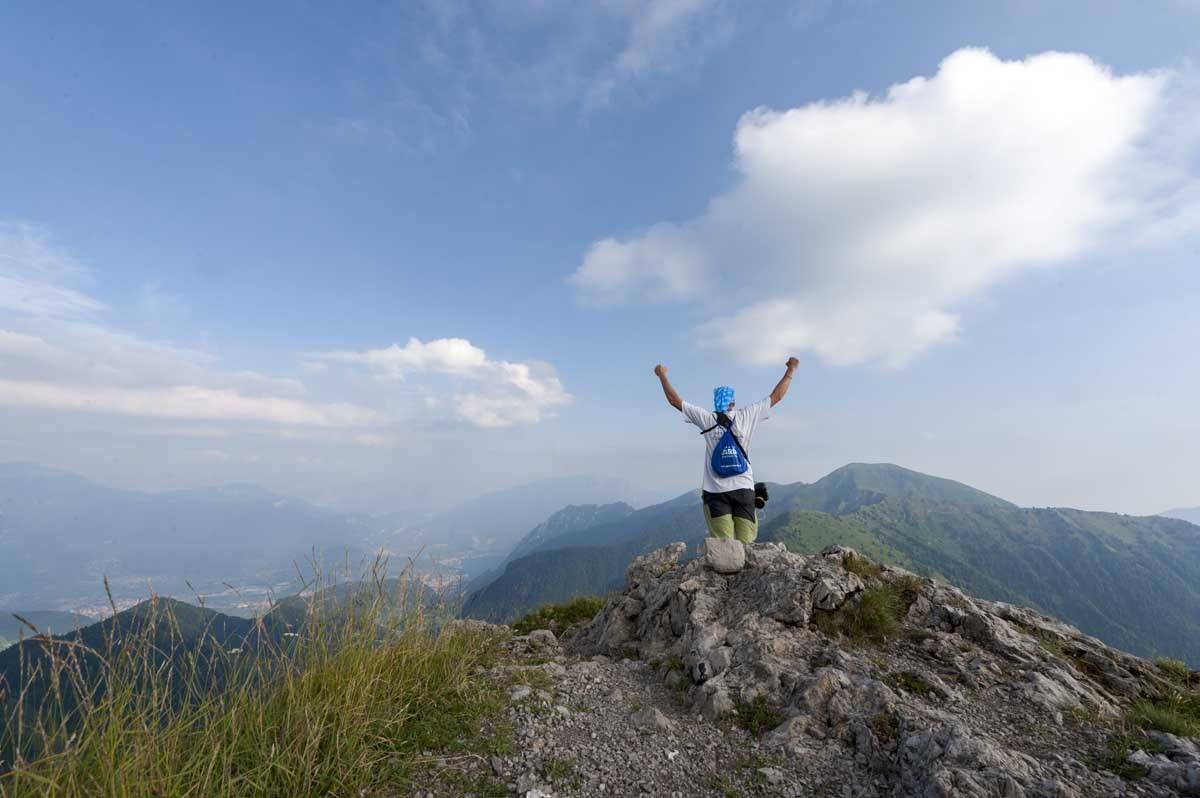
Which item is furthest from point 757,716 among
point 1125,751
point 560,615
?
point 560,615

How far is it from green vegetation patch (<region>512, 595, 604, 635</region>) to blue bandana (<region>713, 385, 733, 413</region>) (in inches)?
269

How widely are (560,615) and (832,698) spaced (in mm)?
8830

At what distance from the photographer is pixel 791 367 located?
10.8 metres

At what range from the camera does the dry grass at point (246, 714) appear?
3.69 meters

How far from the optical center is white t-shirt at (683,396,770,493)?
33.3ft

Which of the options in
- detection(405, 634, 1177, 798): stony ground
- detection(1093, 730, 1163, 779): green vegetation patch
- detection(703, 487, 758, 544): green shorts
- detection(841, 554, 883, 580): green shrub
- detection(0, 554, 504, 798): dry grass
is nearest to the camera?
detection(0, 554, 504, 798): dry grass

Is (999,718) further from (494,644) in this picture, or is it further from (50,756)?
(50,756)

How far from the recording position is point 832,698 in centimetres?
614

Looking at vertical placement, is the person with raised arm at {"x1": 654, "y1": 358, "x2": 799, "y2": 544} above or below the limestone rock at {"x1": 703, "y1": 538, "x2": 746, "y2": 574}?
above

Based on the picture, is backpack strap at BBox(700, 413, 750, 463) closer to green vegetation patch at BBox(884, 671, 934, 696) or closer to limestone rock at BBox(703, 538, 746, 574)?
limestone rock at BBox(703, 538, 746, 574)

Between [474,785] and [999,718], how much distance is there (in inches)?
251

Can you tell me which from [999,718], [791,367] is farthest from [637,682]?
[791,367]

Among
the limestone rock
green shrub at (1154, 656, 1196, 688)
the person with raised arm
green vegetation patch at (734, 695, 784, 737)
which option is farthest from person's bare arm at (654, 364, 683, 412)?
green shrub at (1154, 656, 1196, 688)

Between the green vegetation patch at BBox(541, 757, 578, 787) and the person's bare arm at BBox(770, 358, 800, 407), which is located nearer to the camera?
the green vegetation patch at BBox(541, 757, 578, 787)
